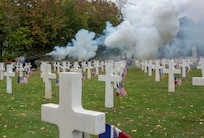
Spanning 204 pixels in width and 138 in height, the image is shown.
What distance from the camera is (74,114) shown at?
4.01 m

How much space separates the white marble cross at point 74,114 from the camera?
3.84 meters

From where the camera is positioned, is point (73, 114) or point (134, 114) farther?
point (134, 114)

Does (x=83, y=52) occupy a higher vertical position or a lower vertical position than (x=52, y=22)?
lower

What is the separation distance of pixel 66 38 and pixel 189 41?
19422 mm

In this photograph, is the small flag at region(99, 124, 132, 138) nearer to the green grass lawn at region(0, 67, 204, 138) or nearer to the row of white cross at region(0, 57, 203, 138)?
the row of white cross at region(0, 57, 203, 138)

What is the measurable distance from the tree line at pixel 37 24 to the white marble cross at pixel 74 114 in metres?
41.7

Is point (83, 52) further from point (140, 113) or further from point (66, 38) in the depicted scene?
point (140, 113)

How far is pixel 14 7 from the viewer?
46562mm

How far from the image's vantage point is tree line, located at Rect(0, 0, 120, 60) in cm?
4534

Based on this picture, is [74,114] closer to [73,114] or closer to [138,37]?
[73,114]

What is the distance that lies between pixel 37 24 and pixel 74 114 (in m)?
44.3

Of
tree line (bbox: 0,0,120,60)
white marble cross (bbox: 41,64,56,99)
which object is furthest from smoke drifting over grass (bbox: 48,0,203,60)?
white marble cross (bbox: 41,64,56,99)

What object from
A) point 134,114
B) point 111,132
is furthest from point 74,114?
point 134,114

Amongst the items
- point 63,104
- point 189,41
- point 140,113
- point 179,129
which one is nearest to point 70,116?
point 63,104
